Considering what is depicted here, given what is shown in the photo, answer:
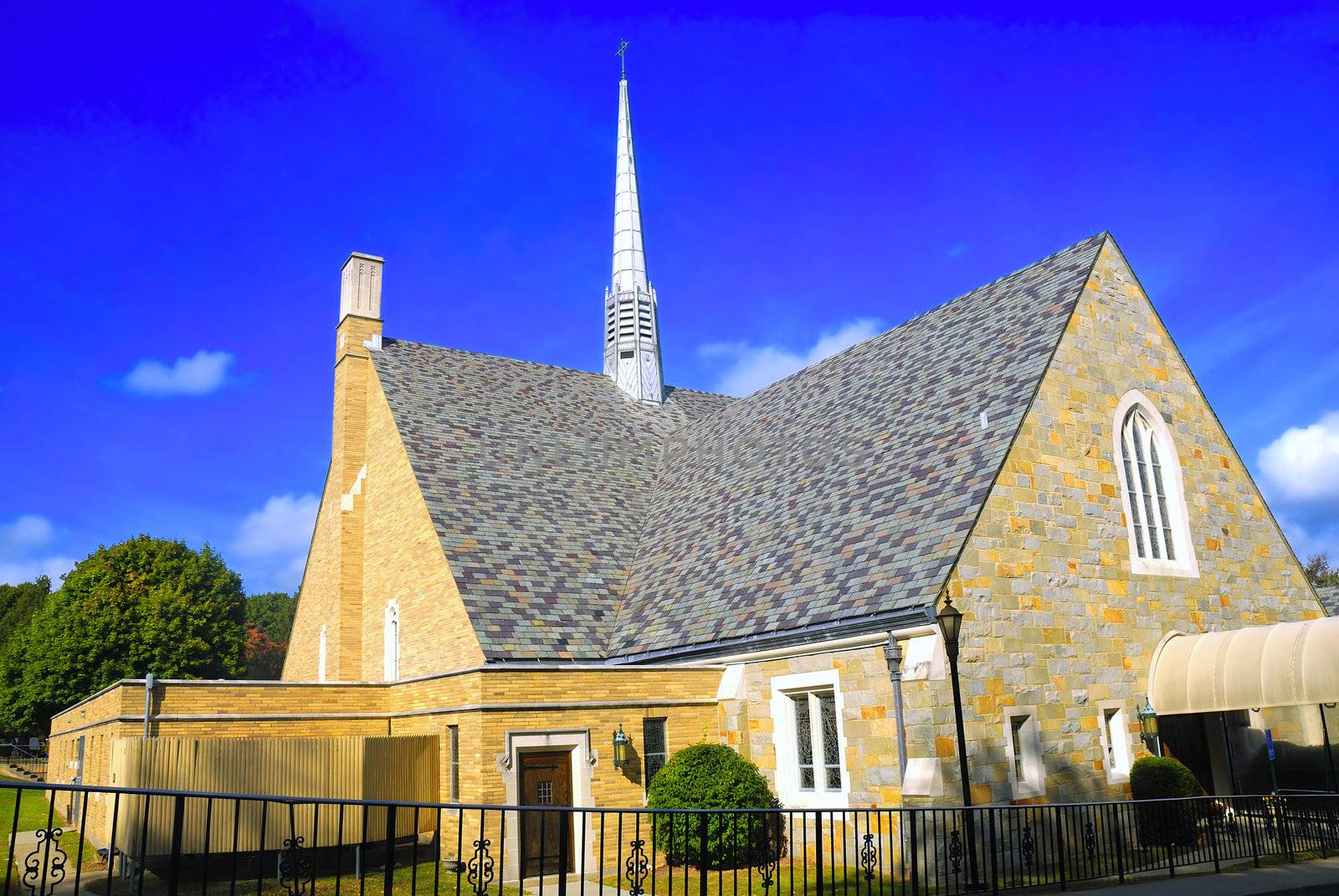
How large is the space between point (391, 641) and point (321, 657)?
4.37 metres

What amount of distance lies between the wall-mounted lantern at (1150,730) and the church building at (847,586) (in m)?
0.16

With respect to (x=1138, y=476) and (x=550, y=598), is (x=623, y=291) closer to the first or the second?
(x=550, y=598)

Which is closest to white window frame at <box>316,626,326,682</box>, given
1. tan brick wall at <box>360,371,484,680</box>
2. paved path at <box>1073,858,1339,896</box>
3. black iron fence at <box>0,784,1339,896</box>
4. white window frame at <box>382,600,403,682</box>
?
tan brick wall at <box>360,371,484,680</box>

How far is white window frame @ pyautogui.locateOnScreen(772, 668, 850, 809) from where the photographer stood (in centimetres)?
1573

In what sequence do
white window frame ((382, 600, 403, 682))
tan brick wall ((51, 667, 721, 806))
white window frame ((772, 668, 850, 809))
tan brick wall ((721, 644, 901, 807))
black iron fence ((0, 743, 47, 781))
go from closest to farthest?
1. tan brick wall ((721, 644, 901, 807))
2. white window frame ((772, 668, 850, 809))
3. tan brick wall ((51, 667, 721, 806))
4. white window frame ((382, 600, 403, 682))
5. black iron fence ((0, 743, 47, 781))

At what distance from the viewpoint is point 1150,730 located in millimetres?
16578

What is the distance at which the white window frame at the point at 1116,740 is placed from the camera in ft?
53.0

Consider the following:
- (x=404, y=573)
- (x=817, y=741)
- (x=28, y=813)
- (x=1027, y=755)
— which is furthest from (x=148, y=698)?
(x=1027, y=755)

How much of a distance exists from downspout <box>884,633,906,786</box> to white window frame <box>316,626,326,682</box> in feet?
52.8

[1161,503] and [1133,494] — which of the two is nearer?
[1133,494]

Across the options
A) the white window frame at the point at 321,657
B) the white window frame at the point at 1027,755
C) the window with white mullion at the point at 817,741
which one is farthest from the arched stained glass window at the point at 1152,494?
the white window frame at the point at 321,657

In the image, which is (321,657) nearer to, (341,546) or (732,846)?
(341,546)

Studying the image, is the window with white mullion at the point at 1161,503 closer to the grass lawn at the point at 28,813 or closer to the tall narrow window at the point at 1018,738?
the tall narrow window at the point at 1018,738

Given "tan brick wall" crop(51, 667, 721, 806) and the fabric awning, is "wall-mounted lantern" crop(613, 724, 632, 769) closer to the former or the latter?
"tan brick wall" crop(51, 667, 721, 806)
